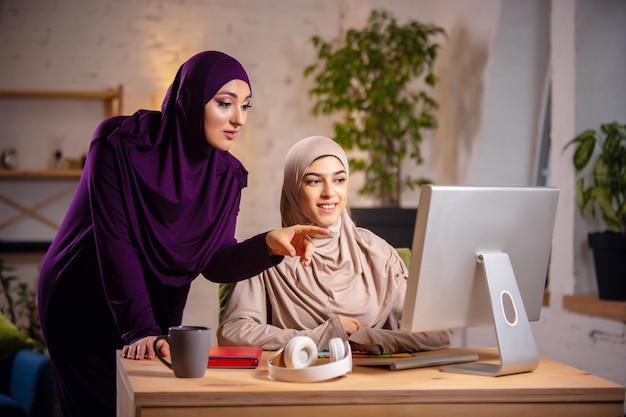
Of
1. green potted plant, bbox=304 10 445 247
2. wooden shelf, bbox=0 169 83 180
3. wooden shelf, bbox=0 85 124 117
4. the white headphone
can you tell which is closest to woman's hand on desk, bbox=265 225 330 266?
the white headphone

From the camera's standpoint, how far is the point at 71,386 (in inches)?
85.2

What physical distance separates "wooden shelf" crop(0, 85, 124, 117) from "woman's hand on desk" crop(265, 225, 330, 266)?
11.1 feet

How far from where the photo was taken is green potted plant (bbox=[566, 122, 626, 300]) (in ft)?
11.4

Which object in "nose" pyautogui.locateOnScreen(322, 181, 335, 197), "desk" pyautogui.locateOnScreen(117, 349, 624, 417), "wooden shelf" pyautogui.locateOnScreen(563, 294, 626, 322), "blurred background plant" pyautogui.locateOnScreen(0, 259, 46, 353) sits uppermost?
"nose" pyautogui.locateOnScreen(322, 181, 335, 197)

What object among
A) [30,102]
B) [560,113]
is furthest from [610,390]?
[30,102]

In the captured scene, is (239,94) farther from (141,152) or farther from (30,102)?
(30,102)

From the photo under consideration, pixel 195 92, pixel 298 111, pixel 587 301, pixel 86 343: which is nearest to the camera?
pixel 195 92

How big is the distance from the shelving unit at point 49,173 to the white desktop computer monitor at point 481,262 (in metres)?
3.59

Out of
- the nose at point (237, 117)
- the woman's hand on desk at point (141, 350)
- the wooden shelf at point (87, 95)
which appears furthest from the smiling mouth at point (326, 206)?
the wooden shelf at point (87, 95)

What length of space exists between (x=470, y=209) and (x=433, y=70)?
11.8 ft

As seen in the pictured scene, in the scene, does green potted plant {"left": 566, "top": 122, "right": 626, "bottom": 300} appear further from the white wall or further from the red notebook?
the red notebook

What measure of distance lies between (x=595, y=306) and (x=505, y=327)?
1914 millimetres

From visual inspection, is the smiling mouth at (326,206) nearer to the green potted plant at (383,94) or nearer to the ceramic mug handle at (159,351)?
the ceramic mug handle at (159,351)

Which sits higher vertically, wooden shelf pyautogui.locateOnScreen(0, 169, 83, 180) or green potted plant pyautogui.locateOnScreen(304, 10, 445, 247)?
green potted plant pyautogui.locateOnScreen(304, 10, 445, 247)
